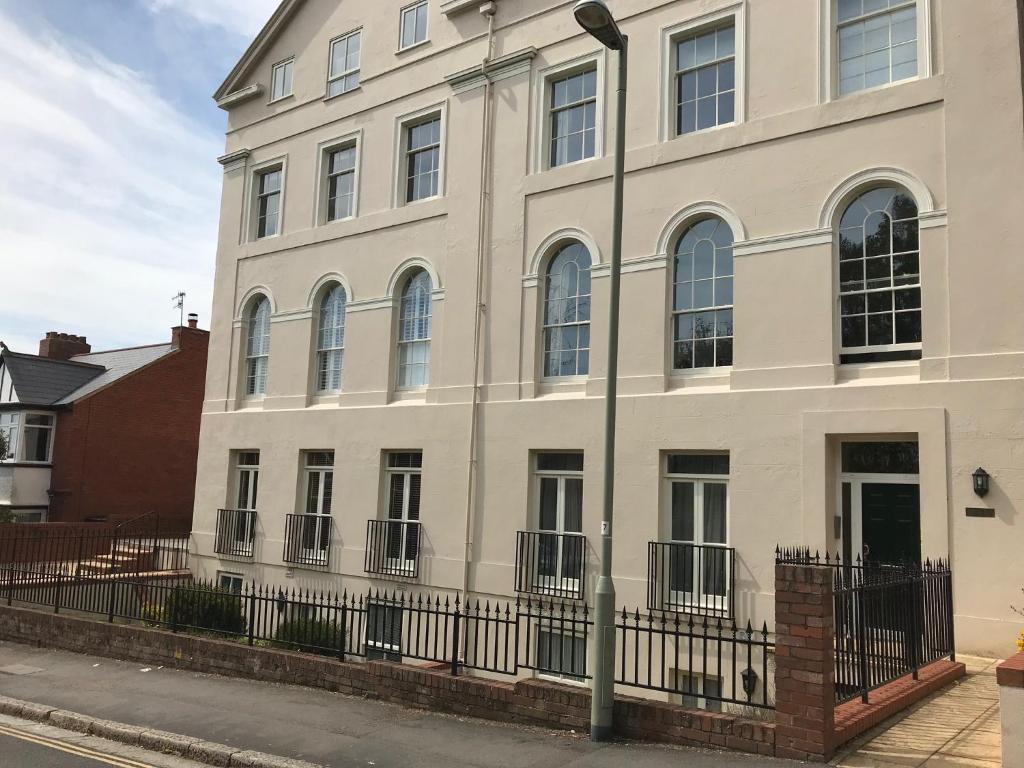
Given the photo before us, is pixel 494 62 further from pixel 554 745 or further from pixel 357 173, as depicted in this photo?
pixel 554 745

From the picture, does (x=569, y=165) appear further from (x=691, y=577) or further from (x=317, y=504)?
(x=317, y=504)

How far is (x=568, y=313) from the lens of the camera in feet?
→ 50.9

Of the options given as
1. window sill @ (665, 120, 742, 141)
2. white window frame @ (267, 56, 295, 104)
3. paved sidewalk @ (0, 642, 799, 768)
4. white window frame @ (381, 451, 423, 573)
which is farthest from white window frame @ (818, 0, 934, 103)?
white window frame @ (267, 56, 295, 104)

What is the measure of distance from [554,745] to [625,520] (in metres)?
6.04

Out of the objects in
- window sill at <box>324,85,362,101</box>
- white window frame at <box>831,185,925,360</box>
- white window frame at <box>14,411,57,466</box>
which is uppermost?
window sill at <box>324,85,362,101</box>

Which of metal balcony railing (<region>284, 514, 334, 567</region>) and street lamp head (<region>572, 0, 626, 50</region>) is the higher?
street lamp head (<region>572, 0, 626, 50</region>)

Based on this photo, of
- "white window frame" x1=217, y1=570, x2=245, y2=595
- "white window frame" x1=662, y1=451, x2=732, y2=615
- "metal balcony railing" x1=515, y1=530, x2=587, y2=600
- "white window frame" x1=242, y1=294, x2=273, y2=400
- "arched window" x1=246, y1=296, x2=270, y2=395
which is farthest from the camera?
"arched window" x1=246, y1=296, x2=270, y2=395

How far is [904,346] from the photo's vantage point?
38.9ft

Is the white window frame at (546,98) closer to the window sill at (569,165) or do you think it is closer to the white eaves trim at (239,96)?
the window sill at (569,165)

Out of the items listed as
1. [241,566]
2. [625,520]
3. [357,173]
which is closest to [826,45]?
[625,520]

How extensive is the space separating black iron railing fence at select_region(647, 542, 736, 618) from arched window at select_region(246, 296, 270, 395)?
11371 millimetres

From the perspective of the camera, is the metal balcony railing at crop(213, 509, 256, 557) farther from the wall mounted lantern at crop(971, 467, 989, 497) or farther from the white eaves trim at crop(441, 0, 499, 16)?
the wall mounted lantern at crop(971, 467, 989, 497)

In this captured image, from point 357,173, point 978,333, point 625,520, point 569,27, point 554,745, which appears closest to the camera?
point 554,745

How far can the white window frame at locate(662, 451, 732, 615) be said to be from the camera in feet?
41.9
